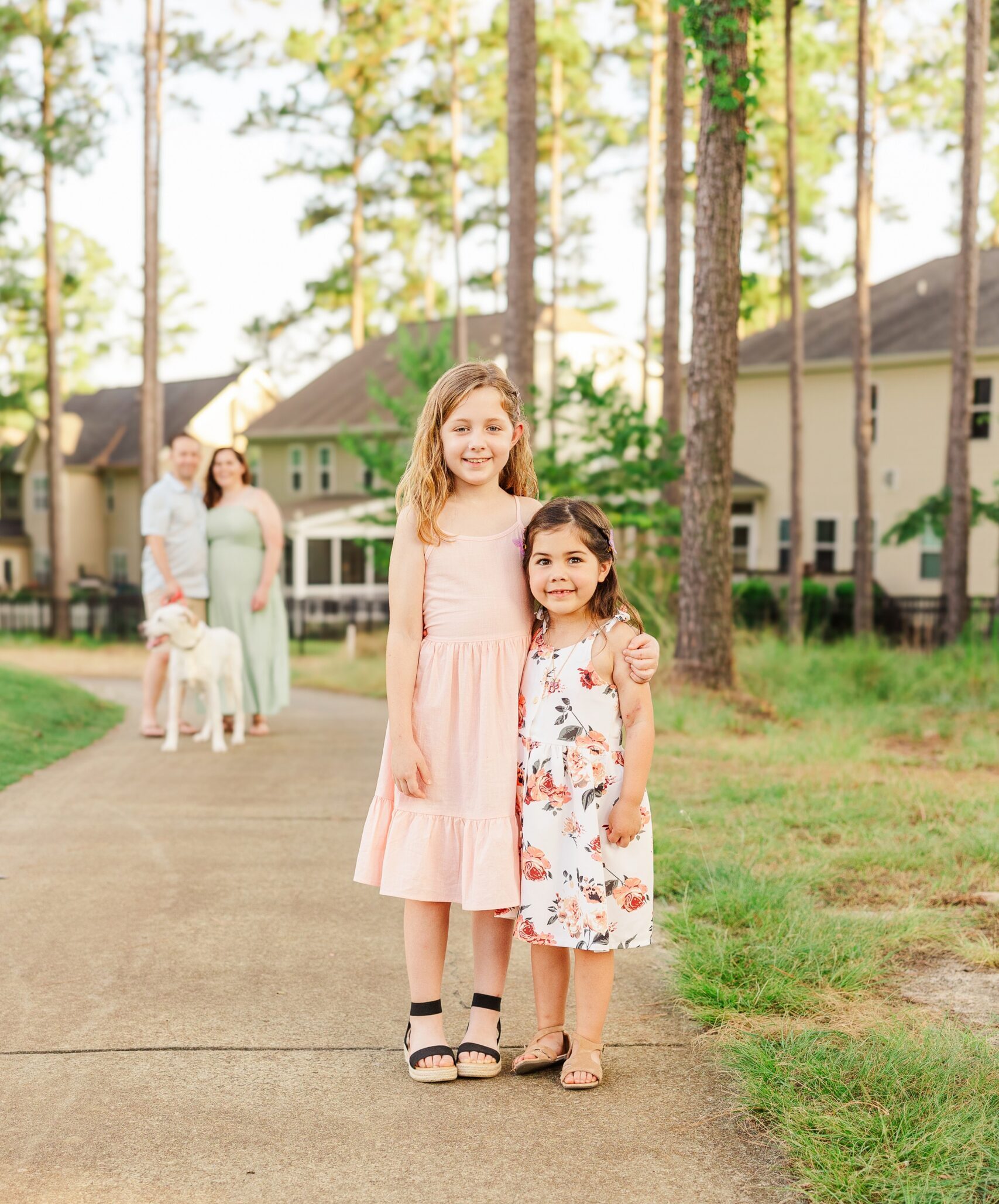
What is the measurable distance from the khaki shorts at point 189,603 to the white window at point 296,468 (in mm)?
28924

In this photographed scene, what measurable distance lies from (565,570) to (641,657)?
1.06 feet

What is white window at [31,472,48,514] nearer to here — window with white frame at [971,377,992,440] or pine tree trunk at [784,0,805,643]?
pine tree trunk at [784,0,805,643]

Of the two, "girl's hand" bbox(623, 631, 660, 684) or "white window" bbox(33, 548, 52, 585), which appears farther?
"white window" bbox(33, 548, 52, 585)

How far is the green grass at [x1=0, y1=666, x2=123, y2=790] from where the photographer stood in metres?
8.16

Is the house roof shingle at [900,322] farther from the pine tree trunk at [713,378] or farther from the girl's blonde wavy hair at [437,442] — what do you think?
the girl's blonde wavy hair at [437,442]

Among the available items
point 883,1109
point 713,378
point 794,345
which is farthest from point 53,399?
point 883,1109

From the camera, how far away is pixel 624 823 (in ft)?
11.4

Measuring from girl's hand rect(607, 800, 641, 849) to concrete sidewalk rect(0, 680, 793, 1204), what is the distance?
2.17ft

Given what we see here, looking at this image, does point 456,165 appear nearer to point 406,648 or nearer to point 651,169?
point 651,169

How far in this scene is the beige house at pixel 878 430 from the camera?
27359 mm

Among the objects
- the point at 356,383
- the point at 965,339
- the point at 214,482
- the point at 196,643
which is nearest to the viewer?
the point at 196,643

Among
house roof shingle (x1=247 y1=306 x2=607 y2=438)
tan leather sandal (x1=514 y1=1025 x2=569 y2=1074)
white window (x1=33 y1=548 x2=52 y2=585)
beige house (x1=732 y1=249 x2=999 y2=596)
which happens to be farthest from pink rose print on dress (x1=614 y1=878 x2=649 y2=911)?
white window (x1=33 y1=548 x2=52 y2=585)

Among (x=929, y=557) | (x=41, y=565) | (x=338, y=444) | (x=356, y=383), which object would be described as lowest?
(x=41, y=565)

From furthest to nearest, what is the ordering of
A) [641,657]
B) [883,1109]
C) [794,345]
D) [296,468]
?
[296,468]
[794,345]
[641,657]
[883,1109]
